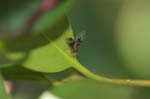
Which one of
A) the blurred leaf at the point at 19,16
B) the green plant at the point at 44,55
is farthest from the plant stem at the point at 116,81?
the blurred leaf at the point at 19,16

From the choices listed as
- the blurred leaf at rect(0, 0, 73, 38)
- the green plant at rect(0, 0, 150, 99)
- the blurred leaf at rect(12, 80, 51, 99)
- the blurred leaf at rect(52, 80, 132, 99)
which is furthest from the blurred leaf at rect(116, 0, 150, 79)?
the blurred leaf at rect(0, 0, 73, 38)

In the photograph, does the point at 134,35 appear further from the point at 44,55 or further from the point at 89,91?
the point at 44,55

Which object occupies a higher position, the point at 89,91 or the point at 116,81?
the point at 116,81

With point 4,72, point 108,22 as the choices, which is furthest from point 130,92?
point 4,72

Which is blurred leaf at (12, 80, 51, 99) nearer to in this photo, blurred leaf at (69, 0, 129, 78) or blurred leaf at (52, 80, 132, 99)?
blurred leaf at (52, 80, 132, 99)

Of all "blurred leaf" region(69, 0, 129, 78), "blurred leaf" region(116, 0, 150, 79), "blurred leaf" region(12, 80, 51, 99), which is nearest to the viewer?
"blurred leaf" region(12, 80, 51, 99)

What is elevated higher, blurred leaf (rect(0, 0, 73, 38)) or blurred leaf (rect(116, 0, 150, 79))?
blurred leaf (rect(0, 0, 73, 38))

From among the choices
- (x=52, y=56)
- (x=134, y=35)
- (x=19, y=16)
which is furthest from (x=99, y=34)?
(x=19, y=16)
